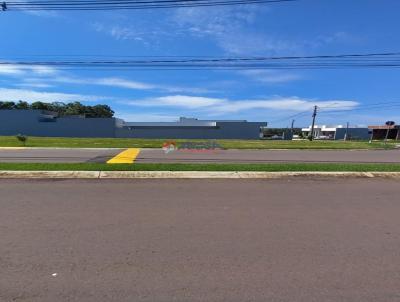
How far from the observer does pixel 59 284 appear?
3682 millimetres

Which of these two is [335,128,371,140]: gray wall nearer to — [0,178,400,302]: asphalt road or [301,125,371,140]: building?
[301,125,371,140]: building

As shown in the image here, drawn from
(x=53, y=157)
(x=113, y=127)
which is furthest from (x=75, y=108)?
(x=53, y=157)

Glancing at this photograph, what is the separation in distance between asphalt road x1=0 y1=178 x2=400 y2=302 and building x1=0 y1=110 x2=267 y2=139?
61.8 meters

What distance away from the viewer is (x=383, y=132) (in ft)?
309

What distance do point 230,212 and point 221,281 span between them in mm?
3011

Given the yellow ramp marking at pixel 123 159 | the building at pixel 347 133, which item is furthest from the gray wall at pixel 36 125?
the building at pixel 347 133

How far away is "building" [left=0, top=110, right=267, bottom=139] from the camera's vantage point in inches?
2653

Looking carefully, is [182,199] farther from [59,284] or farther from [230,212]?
[59,284]

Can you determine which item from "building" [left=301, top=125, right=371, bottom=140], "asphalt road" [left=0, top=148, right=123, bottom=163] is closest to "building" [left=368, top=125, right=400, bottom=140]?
"building" [left=301, top=125, right=371, bottom=140]

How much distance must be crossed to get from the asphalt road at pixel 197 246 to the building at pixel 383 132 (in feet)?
305

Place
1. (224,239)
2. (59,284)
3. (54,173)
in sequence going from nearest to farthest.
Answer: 1. (59,284)
2. (224,239)
3. (54,173)

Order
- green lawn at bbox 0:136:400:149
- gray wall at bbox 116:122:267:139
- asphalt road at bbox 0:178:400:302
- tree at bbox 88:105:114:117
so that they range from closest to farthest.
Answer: asphalt road at bbox 0:178:400:302, green lawn at bbox 0:136:400:149, gray wall at bbox 116:122:267:139, tree at bbox 88:105:114:117

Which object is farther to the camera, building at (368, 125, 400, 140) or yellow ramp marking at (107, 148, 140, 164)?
building at (368, 125, 400, 140)

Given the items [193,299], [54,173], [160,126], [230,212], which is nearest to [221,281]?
[193,299]
